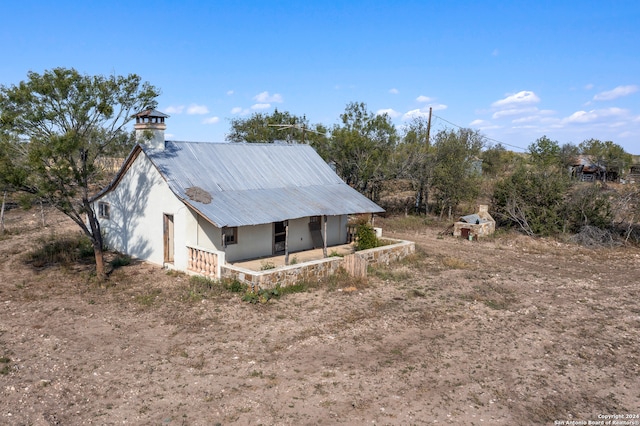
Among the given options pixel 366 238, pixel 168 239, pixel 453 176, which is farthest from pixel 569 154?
pixel 168 239

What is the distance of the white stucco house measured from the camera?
1606 cm

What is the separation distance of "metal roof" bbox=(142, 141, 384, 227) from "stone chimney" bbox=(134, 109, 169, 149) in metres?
0.27

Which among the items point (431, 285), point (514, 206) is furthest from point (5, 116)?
point (514, 206)

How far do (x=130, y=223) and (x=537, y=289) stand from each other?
14.7 meters

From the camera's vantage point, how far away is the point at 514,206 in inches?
1000

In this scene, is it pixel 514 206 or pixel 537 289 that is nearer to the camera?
pixel 537 289

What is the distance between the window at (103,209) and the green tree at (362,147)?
13310mm

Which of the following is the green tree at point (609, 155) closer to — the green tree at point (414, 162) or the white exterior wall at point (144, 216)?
the green tree at point (414, 162)

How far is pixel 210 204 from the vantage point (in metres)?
16.0

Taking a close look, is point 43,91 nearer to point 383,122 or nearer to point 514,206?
point 383,122

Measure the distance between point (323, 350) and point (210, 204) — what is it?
7.47 m

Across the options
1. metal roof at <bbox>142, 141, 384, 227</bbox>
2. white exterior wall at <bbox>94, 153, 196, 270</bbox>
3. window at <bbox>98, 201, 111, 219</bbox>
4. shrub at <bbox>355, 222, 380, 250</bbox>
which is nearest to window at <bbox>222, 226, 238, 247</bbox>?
metal roof at <bbox>142, 141, 384, 227</bbox>

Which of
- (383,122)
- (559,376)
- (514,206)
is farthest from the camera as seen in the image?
(383,122)

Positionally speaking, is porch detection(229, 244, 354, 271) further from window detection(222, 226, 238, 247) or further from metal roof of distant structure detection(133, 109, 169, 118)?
metal roof of distant structure detection(133, 109, 169, 118)
